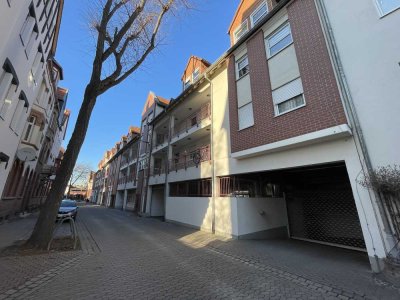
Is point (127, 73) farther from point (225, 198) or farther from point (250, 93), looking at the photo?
point (225, 198)

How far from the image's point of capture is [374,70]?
6469 mm

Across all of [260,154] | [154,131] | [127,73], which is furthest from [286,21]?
[154,131]

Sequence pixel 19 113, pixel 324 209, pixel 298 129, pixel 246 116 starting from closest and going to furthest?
1. pixel 298 129
2. pixel 246 116
3. pixel 324 209
4. pixel 19 113

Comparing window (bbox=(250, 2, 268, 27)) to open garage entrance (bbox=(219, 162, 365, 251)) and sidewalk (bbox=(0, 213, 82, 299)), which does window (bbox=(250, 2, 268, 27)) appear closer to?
open garage entrance (bbox=(219, 162, 365, 251))

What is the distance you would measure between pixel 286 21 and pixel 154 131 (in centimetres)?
1723

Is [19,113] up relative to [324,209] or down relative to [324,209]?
up

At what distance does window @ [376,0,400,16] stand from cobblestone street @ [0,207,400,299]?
25.6ft

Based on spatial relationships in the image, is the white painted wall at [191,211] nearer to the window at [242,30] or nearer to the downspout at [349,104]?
the downspout at [349,104]

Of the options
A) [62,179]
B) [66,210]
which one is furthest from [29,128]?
[62,179]

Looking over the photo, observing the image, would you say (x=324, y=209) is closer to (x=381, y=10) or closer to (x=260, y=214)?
(x=260, y=214)

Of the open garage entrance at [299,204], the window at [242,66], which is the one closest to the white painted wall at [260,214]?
the open garage entrance at [299,204]

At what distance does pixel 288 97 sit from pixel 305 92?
82 centimetres

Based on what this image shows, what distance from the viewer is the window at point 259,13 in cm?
1230

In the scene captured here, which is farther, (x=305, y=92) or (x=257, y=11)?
(x=257, y=11)
